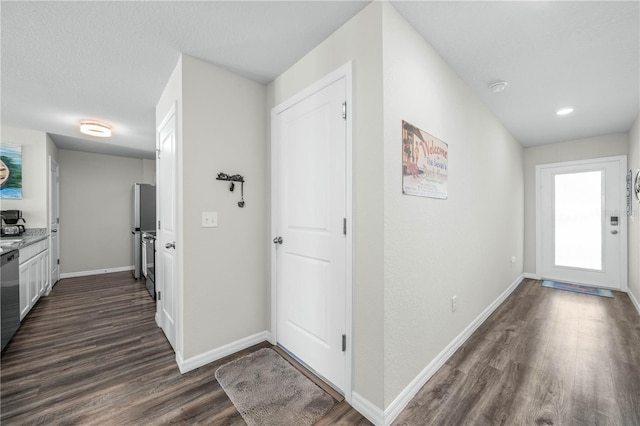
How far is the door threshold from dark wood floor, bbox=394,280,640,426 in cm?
39

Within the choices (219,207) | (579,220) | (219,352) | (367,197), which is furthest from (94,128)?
(579,220)

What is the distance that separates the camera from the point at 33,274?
3.15 meters

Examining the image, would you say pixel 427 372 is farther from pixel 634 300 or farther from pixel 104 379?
pixel 634 300

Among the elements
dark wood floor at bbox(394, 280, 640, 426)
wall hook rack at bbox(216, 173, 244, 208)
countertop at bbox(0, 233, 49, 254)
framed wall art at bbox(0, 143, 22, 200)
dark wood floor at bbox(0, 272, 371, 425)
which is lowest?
dark wood floor at bbox(394, 280, 640, 426)

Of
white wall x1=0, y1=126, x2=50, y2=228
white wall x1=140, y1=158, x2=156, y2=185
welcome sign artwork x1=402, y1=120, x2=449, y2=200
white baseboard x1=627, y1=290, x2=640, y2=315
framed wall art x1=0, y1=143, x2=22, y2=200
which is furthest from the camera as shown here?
white wall x1=140, y1=158, x2=156, y2=185

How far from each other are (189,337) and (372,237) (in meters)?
1.59

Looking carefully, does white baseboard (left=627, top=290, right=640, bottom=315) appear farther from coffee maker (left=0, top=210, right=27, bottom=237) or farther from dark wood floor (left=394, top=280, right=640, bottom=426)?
coffee maker (left=0, top=210, right=27, bottom=237)

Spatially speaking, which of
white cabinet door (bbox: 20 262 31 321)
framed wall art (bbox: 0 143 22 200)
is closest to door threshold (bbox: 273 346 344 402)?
white cabinet door (bbox: 20 262 31 321)

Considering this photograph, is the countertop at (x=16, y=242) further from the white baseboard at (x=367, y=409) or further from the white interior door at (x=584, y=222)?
the white interior door at (x=584, y=222)

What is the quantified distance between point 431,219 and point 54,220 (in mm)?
5557

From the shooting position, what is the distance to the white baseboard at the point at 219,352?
77.9 inches

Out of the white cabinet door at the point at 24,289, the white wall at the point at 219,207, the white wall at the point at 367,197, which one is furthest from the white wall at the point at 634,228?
the white cabinet door at the point at 24,289

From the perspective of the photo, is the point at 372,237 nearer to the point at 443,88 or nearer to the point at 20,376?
the point at 443,88

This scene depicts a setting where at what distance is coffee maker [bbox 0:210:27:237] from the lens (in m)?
3.34
